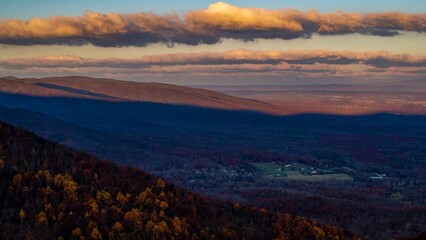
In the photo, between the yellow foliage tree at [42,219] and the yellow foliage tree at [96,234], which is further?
the yellow foliage tree at [42,219]

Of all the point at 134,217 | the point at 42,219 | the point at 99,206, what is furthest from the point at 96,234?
the point at 99,206

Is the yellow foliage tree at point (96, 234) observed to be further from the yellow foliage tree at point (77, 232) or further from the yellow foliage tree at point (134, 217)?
the yellow foliage tree at point (134, 217)

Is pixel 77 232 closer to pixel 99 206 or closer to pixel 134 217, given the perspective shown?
pixel 134 217

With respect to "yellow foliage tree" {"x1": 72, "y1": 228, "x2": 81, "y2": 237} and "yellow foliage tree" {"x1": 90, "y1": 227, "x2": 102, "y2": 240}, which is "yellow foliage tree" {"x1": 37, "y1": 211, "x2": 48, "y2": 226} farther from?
"yellow foliage tree" {"x1": 90, "y1": 227, "x2": 102, "y2": 240}

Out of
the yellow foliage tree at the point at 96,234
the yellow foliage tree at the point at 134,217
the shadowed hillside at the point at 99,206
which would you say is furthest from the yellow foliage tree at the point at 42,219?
the yellow foliage tree at the point at 134,217

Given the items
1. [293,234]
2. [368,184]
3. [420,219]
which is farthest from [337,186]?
[293,234]

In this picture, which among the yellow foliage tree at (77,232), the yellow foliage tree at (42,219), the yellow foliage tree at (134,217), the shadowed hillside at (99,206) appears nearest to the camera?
the yellow foliage tree at (77,232)

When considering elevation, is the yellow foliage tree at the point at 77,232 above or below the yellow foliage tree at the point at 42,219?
below

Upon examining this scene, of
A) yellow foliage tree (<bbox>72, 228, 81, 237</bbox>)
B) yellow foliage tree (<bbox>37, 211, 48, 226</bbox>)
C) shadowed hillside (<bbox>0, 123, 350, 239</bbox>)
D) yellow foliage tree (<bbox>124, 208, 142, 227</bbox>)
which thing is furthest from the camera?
yellow foliage tree (<bbox>124, 208, 142, 227</bbox>)

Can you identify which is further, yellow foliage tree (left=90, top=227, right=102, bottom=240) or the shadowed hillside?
the shadowed hillside

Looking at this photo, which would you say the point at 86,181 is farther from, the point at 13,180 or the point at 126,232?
the point at 126,232

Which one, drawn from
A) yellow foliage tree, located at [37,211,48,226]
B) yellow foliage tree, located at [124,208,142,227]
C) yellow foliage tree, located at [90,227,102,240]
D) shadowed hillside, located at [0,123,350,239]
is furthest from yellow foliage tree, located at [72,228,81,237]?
yellow foliage tree, located at [124,208,142,227]
